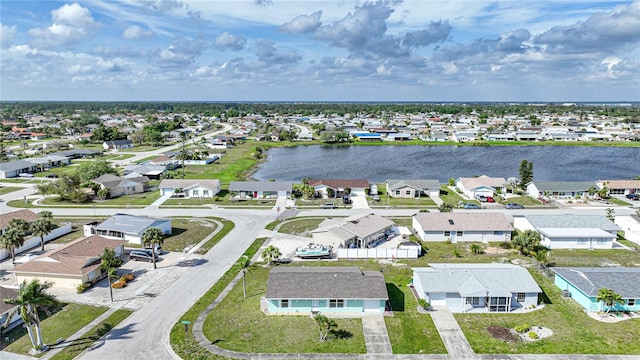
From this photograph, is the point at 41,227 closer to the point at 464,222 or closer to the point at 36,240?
the point at 36,240

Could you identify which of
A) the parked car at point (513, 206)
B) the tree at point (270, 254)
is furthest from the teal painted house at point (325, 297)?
the parked car at point (513, 206)

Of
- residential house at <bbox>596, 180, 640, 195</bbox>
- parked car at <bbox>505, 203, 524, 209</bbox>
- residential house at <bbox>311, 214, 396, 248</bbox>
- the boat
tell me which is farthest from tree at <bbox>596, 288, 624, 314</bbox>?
residential house at <bbox>596, 180, 640, 195</bbox>

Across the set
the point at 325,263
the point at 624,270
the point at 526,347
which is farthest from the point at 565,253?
the point at 325,263

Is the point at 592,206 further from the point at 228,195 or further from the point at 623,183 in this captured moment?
the point at 228,195

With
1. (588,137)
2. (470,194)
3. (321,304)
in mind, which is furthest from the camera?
(588,137)

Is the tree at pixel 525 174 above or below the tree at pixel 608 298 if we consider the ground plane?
above

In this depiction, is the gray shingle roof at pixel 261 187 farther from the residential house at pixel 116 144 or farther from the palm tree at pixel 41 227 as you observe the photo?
the residential house at pixel 116 144

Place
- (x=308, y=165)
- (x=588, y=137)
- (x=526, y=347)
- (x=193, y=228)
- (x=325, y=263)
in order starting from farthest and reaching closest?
(x=588, y=137) → (x=308, y=165) → (x=193, y=228) → (x=325, y=263) → (x=526, y=347)

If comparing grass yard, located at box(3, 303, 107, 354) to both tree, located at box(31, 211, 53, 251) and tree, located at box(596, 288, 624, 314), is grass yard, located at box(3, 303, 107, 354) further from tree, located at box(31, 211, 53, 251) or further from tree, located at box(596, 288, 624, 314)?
tree, located at box(596, 288, 624, 314)
